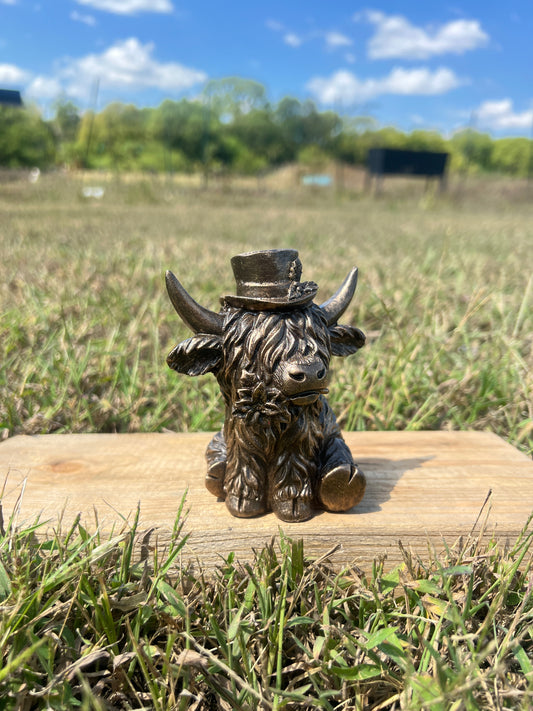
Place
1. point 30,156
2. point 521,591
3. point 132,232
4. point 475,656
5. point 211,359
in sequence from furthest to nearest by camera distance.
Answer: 1. point 30,156
2. point 132,232
3. point 211,359
4. point 521,591
5. point 475,656

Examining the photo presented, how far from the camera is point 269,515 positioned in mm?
1477

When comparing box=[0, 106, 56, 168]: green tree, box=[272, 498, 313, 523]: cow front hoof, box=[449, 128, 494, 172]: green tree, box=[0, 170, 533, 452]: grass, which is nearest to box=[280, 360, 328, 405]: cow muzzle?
box=[272, 498, 313, 523]: cow front hoof

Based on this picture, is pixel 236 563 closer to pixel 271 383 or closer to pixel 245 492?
pixel 245 492

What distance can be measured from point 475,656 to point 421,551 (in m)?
0.36

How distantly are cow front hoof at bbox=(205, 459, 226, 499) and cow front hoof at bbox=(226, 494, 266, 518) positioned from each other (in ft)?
0.22

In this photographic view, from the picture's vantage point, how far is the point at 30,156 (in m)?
8.71

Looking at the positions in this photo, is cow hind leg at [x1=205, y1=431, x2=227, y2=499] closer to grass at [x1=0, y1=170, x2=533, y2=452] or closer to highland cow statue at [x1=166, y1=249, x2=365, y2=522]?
highland cow statue at [x1=166, y1=249, x2=365, y2=522]

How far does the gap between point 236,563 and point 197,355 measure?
56cm

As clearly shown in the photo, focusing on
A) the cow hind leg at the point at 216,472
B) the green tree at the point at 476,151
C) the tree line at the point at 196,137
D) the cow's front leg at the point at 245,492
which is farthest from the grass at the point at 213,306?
the green tree at the point at 476,151

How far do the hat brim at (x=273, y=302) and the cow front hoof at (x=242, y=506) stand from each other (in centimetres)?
53

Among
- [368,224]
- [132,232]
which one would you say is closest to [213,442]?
[132,232]

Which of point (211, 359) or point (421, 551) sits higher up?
point (211, 359)

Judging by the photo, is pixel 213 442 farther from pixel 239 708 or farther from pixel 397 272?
pixel 397 272

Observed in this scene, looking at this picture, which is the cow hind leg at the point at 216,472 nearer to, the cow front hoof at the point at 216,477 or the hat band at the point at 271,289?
the cow front hoof at the point at 216,477
